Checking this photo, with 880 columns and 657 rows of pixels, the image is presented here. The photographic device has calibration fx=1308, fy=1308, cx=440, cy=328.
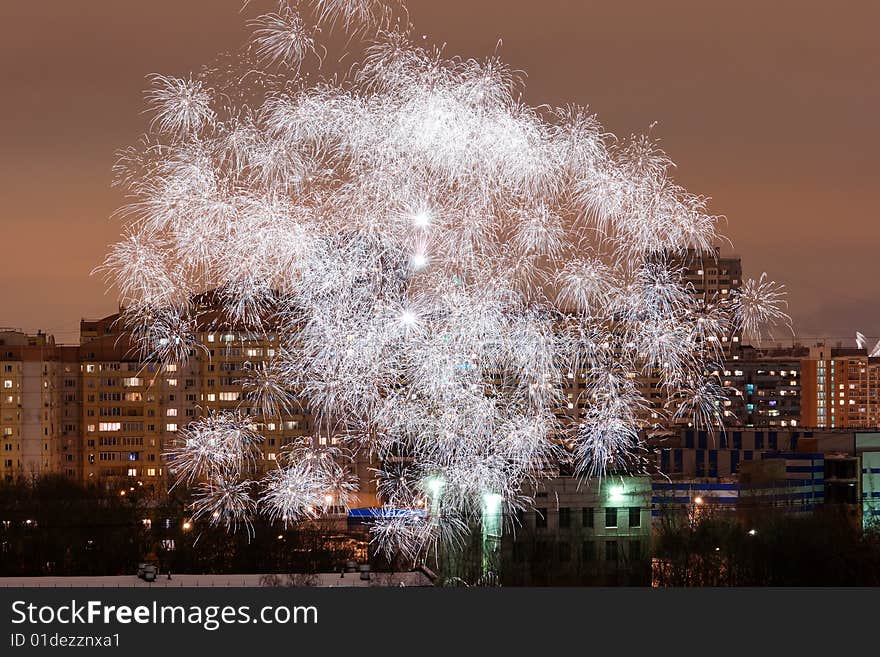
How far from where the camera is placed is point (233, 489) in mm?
54406

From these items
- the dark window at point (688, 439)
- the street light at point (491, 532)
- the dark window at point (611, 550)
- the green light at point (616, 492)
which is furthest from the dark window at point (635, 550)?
the dark window at point (688, 439)

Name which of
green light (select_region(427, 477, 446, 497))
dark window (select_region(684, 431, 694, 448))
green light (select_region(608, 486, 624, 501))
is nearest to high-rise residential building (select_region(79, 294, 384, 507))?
dark window (select_region(684, 431, 694, 448))

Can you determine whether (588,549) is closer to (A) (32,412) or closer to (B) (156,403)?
(B) (156,403)

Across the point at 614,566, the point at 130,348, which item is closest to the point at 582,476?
the point at 614,566

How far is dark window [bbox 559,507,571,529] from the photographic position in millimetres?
47781

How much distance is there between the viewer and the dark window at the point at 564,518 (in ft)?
157

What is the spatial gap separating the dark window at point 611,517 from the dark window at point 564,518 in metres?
1.40

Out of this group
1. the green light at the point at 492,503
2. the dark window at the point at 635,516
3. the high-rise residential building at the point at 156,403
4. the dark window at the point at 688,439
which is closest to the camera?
the green light at the point at 492,503

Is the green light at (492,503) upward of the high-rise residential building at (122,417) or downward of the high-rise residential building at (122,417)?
downward

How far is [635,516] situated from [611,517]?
104 cm

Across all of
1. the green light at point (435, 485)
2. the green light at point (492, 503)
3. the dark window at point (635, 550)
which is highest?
the green light at point (435, 485)

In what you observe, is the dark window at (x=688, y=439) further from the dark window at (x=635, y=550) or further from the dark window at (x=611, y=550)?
the dark window at (x=611, y=550)

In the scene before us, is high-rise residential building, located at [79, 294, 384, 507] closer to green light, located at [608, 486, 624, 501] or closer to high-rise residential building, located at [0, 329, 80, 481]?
high-rise residential building, located at [0, 329, 80, 481]
